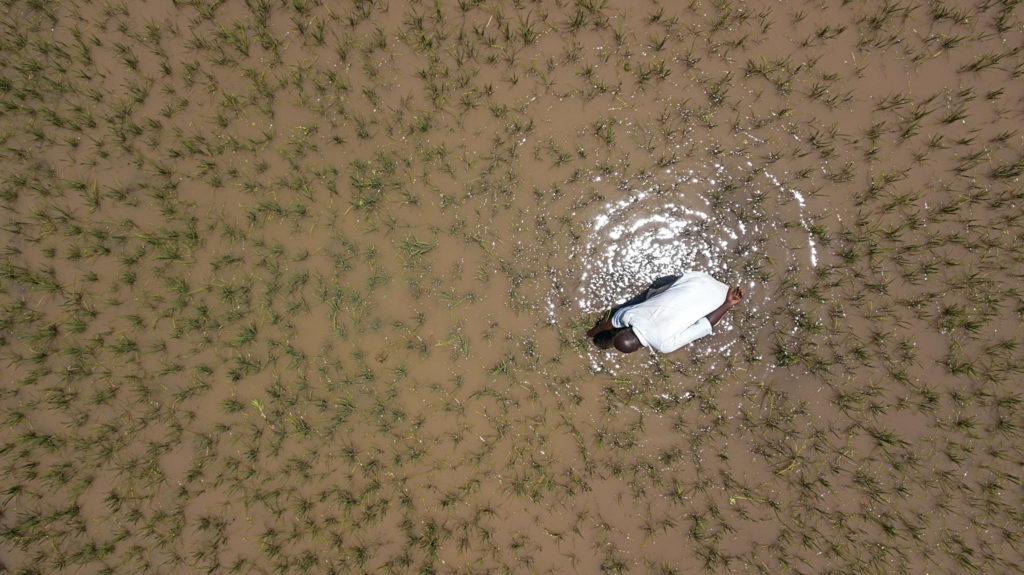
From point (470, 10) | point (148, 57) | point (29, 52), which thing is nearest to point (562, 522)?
point (470, 10)

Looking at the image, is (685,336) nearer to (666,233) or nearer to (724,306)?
(724,306)

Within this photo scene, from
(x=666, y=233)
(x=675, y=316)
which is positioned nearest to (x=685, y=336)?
(x=675, y=316)

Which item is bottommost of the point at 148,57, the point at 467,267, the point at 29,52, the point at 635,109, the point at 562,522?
the point at 562,522

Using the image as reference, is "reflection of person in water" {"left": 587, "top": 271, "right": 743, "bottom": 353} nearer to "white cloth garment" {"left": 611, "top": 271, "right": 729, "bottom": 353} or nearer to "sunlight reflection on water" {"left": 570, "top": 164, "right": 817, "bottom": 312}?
A: "white cloth garment" {"left": 611, "top": 271, "right": 729, "bottom": 353}

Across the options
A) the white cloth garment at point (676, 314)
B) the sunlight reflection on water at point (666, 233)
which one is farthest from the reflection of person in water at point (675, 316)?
the sunlight reflection on water at point (666, 233)

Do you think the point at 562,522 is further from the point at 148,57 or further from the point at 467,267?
the point at 148,57

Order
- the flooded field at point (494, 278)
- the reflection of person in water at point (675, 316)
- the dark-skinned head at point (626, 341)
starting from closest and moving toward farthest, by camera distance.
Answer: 1. the dark-skinned head at point (626, 341)
2. the reflection of person in water at point (675, 316)
3. the flooded field at point (494, 278)

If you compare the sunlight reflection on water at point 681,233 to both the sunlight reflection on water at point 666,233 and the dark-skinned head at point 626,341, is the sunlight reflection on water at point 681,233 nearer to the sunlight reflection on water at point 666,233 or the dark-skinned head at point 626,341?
the sunlight reflection on water at point 666,233
